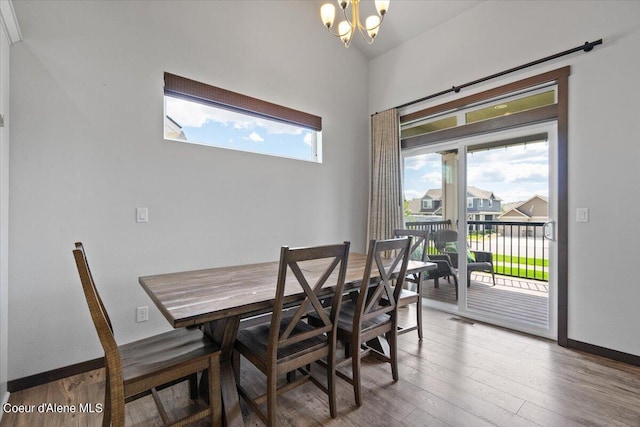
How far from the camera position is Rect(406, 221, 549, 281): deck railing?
296 cm

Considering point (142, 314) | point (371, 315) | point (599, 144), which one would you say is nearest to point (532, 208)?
point (599, 144)

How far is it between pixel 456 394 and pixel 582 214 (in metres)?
1.89

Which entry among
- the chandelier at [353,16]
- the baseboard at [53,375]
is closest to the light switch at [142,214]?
the baseboard at [53,375]

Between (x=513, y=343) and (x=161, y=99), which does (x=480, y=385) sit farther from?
(x=161, y=99)

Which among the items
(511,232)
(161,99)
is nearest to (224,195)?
(161,99)

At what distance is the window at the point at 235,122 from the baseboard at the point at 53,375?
6.16ft

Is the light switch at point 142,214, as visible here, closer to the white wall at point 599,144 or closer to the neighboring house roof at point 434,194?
the neighboring house roof at point 434,194

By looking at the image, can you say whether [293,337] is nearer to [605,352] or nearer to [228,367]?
[228,367]

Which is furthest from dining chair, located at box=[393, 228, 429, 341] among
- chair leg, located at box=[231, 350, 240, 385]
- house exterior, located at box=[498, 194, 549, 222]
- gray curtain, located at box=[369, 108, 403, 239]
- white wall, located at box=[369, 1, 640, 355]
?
white wall, located at box=[369, 1, 640, 355]

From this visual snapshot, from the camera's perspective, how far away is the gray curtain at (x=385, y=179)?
3.83 metres

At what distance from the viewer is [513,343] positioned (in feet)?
8.84

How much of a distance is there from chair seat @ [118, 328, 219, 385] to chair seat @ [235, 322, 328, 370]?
17 cm

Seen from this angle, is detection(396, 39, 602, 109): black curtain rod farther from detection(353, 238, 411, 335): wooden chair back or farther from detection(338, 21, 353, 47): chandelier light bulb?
detection(353, 238, 411, 335): wooden chair back

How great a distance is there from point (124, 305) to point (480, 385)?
271 cm
